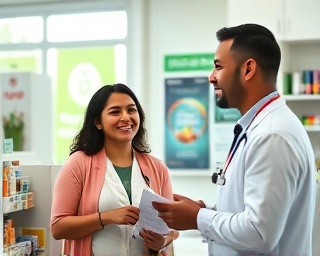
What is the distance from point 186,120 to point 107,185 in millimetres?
4290

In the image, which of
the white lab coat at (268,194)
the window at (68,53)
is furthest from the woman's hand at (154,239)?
the window at (68,53)

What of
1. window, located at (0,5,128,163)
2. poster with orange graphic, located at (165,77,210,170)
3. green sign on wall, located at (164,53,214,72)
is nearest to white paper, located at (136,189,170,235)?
poster with orange graphic, located at (165,77,210,170)

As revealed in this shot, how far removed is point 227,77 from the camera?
1663 millimetres

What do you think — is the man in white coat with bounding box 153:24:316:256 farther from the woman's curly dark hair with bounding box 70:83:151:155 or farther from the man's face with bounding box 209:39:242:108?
the woman's curly dark hair with bounding box 70:83:151:155

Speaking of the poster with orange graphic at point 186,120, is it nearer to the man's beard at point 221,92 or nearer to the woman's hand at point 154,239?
the woman's hand at point 154,239

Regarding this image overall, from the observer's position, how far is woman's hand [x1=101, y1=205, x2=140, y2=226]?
2.12 m

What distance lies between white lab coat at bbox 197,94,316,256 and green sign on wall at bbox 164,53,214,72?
4780mm

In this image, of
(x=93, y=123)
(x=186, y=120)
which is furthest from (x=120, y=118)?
(x=186, y=120)

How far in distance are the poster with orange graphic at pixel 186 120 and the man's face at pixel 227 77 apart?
4.71m

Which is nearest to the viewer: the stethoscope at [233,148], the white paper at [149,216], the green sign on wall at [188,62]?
the stethoscope at [233,148]

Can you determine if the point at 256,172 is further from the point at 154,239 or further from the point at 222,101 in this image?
the point at 154,239

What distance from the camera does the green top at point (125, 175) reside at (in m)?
2.27

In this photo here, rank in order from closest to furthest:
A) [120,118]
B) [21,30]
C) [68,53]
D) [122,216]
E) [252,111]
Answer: [252,111], [122,216], [120,118], [68,53], [21,30]

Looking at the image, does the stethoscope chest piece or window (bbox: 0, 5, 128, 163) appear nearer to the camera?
the stethoscope chest piece
